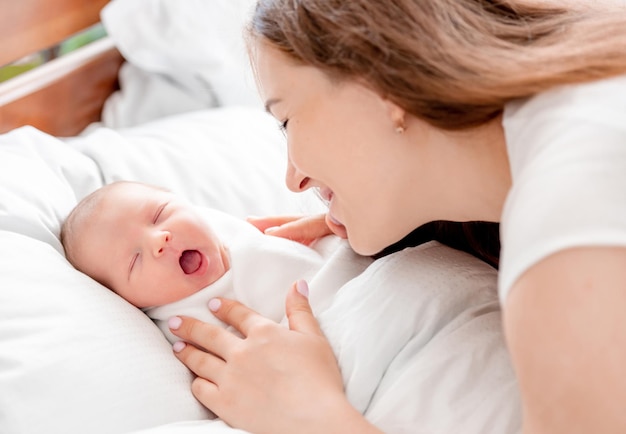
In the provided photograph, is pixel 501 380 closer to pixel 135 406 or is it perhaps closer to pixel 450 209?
pixel 450 209

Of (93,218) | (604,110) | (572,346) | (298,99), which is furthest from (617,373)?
(93,218)

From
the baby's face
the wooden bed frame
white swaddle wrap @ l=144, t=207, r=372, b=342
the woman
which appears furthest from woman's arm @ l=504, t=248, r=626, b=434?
the wooden bed frame

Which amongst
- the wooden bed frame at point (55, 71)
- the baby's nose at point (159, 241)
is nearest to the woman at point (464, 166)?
the baby's nose at point (159, 241)

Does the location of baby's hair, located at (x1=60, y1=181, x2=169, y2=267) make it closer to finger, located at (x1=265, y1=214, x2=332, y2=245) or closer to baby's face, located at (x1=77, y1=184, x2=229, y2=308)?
baby's face, located at (x1=77, y1=184, x2=229, y2=308)

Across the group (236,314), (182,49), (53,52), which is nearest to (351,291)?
(236,314)

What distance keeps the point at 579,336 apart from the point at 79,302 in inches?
28.9

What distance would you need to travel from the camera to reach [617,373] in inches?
32.4

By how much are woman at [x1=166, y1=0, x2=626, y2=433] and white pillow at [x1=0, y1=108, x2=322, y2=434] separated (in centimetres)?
9

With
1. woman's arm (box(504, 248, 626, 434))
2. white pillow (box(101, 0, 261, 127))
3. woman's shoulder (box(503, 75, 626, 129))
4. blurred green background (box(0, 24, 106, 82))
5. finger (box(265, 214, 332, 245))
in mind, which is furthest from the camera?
white pillow (box(101, 0, 261, 127))

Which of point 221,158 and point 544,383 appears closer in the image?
point 544,383

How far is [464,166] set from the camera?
112 centimetres

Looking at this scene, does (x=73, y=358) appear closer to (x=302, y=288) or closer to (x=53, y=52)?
(x=302, y=288)

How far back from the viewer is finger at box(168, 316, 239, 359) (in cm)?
125

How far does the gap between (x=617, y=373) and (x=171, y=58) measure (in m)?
1.42
